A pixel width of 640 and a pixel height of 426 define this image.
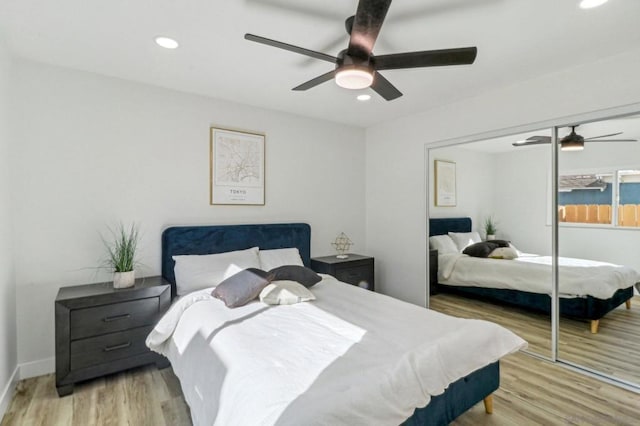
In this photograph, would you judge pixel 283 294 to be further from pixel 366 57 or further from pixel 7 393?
pixel 7 393

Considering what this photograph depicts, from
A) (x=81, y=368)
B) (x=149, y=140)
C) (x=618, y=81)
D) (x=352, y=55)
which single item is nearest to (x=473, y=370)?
(x=352, y=55)

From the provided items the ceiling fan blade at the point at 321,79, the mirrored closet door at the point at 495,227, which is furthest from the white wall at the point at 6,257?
the mirrored closet door at the point at 495,227

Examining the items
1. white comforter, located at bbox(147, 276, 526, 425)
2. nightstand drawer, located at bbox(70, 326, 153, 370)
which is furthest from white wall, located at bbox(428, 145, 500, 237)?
nightstand drawer, located at bbox(70, 326, 153, 370)

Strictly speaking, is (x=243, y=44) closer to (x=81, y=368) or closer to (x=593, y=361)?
(x=81, y=368)

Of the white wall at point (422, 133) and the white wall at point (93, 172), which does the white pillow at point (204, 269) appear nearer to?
the white wall at point (93, 172)

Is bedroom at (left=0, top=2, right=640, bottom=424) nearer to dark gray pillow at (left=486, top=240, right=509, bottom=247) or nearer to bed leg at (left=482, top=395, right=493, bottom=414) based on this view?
dark gray pillow at (left=486, top=240, right=509, bottom=247)

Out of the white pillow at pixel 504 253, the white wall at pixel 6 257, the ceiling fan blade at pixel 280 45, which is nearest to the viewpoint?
the ceiling fan blade at pixel 280 45

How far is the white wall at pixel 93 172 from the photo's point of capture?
2.60 meters

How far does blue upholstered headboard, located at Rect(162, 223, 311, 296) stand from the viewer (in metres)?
3.05

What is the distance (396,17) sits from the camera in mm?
1981

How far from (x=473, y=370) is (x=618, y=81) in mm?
2447

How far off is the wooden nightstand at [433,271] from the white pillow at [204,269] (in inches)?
82.5

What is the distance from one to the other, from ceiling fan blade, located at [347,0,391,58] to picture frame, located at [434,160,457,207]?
2209mm

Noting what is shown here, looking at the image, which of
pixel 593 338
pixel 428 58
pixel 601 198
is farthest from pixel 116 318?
pixel 601 198
